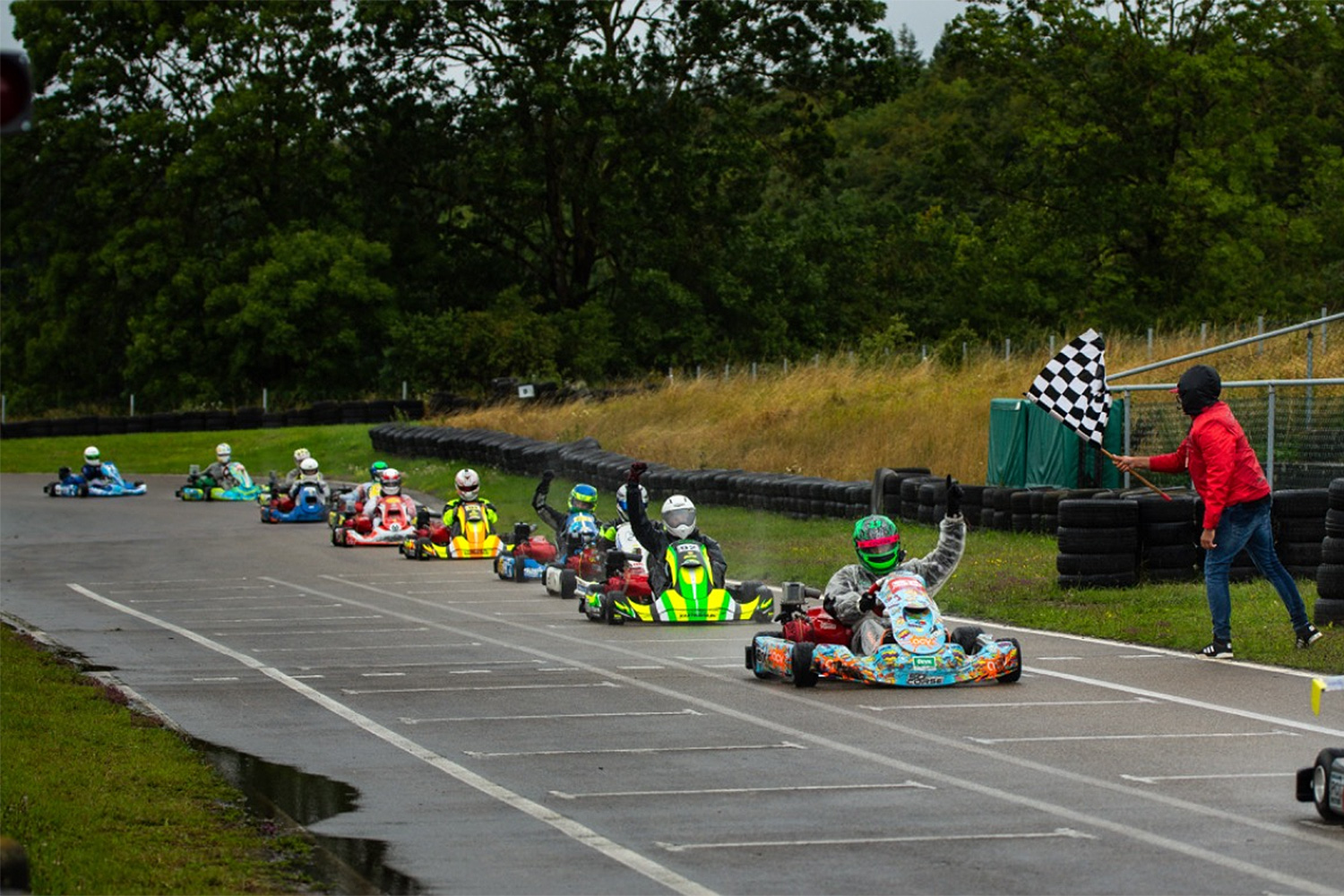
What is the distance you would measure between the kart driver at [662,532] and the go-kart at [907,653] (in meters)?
3.57

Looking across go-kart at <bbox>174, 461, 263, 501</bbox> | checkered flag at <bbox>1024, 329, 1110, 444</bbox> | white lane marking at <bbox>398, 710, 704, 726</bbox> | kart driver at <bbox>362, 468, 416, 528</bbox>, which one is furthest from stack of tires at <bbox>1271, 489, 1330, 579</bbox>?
go-kart at <bbox>174, 461, 263, 501</bbox>

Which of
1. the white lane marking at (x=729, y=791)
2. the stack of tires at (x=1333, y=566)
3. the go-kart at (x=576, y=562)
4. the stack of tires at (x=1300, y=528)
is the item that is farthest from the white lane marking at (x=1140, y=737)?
the go-kart at (x=576, y=562)

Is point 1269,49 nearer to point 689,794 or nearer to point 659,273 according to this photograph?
point 659,273

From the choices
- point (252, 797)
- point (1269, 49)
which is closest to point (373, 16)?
point (1269, 49)

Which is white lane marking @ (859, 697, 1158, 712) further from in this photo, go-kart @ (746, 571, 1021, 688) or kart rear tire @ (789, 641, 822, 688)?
kart rear tire @ (789, 641, 822, 688)

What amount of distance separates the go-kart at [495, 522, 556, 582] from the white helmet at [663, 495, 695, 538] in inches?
193

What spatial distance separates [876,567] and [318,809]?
4.79 meters

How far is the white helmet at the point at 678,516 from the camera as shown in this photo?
16.1 metres

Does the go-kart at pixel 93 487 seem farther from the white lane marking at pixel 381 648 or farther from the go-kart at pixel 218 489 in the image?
the white lane marking at pixel 381 648

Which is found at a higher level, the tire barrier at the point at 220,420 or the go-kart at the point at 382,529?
the tire barrier at the point at 220,420

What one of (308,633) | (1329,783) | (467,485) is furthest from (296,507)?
(1329,783)

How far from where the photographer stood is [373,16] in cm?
5403

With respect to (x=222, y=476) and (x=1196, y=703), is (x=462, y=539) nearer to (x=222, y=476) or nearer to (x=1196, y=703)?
(x=222, y=476)

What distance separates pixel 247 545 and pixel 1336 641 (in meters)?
17.5
